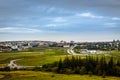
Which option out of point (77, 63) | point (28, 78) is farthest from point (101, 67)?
point (28, 78)

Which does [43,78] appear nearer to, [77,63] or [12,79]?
[12,79]

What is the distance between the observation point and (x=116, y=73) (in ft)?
349

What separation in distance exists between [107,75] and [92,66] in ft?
32.4

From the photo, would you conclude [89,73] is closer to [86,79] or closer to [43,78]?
[86,79]

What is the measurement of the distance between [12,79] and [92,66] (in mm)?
38236

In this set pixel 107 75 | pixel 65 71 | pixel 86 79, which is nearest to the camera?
pixel 86 79

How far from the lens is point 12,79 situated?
9456 centimetres

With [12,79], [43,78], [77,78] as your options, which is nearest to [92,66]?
[77,78]

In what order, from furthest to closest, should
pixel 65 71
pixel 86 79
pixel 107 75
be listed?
pixel 65 71 < pixel 107 75 < pixel 86 79

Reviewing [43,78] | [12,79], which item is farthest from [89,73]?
[12,79]

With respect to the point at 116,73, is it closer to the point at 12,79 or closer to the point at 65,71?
the point at 65,71

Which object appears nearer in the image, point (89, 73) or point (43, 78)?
point (43, 78)

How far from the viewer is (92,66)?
373ft

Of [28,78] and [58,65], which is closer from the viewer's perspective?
[28,78]
